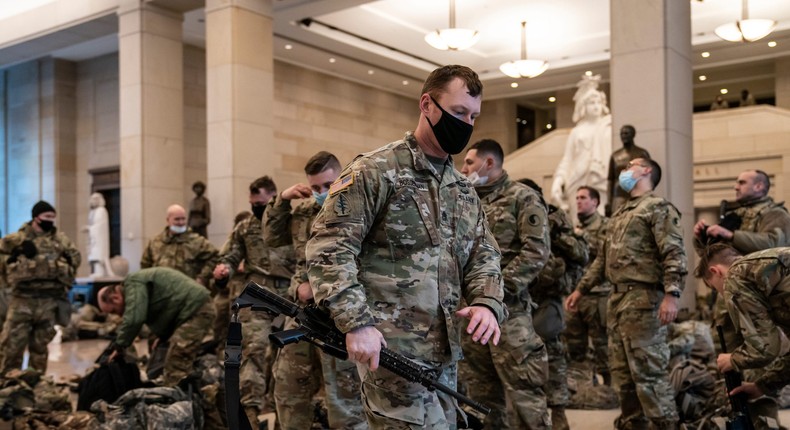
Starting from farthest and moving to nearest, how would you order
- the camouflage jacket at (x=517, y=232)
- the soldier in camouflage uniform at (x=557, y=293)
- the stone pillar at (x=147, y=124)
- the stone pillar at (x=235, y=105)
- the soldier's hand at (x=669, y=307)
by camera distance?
1. the stone pillar at (x=147, y=124)
2. the stone pillar at (x=235, y=105)
3. the soldier in camouflage uniform at (x=557, y=293)
4. the soldier's hand at (x=669, y=307)
5. the camouflage jacket at (x=517, y=232)

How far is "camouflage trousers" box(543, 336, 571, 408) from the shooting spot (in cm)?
501

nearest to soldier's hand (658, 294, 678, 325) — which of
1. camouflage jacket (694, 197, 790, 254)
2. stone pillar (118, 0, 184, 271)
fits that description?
camouflage jacket (694, 197, 790, 254)

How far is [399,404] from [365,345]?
1.01 feet

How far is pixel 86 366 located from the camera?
9.19m

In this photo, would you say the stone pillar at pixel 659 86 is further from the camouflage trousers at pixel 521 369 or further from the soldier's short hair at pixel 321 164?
the soldier's short hair at pixel 321 164

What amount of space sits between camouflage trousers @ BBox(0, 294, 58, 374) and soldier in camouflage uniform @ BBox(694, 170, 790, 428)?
5.84 metres

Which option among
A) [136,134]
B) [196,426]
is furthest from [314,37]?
[196,426]

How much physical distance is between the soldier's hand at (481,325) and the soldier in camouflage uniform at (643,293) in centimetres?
239

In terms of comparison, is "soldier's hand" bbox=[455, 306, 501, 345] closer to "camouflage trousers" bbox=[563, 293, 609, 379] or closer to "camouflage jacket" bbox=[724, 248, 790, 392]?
"camouflage jacket" bbox=[724, 248, 790, 392]

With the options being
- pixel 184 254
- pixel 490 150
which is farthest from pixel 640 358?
pixel 184 254

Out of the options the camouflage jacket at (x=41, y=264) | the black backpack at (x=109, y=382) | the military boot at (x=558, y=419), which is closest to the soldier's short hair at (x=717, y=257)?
the military boot at (x=558, y=419)

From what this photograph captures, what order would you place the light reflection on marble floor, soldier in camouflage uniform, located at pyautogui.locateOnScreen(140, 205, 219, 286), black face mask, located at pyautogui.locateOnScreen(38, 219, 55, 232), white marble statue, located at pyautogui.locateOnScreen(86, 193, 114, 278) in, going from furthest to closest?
white marble statue, located at pyautogui.locateOnScreen(86, 193, 114, 278), soldier in camouflage uniform, located at pyautogui.locateOnScreen(140, 205, 219, 286), black face mask, located at pyautogui.locateOnScreen(38, 219, 55, 232), the light reflection on marble floor

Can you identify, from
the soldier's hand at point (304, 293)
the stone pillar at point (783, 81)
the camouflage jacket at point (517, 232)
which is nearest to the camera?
the soldier's hand at point (304, 293)

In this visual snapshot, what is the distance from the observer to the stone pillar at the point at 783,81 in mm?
18031
